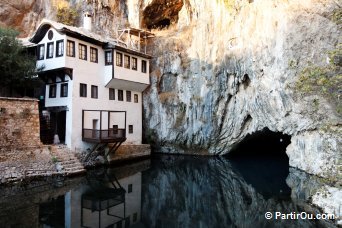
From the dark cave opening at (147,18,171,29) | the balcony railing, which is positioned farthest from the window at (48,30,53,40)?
the dark cave opening at (147,18,171,29)

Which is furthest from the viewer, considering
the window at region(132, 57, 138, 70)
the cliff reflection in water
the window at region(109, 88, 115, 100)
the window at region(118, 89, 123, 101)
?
the window at region(132, 57, 138, 70)

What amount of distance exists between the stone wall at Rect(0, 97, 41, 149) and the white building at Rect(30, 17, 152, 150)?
9.26 ft

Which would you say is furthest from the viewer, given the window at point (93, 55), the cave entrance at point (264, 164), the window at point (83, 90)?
the window at point (93, 55)

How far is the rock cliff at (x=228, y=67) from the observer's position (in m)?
18.8

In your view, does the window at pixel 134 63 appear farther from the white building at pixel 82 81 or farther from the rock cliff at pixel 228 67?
the rock cliff at pixel 228 67

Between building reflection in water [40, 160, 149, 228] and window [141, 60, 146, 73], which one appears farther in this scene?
window [141, 60, 146, 73]

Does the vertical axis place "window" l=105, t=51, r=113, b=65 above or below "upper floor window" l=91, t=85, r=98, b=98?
above

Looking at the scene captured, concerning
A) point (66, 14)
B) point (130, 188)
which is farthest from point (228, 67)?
point (66, 14)

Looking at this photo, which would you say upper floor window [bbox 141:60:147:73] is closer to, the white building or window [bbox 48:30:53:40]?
the white building

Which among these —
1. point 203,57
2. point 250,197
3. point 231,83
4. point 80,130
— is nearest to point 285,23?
point 231,83

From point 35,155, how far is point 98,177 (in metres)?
4.21

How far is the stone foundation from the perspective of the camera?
25.0 m

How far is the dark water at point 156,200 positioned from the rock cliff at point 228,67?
4279 mm

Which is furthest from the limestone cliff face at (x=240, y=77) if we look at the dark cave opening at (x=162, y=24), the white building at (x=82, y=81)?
the white building at (x=82, y=81)
